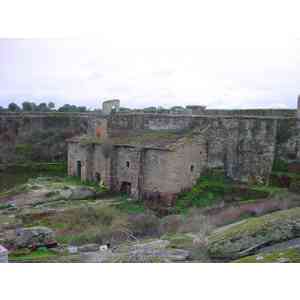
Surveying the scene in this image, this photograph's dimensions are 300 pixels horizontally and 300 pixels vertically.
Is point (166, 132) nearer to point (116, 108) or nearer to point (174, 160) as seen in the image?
point (174, 160)

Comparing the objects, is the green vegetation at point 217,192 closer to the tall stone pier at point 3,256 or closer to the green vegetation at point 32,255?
the green vegetation at point 32,255

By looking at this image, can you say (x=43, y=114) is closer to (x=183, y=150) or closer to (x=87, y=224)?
(x=183, y=150)

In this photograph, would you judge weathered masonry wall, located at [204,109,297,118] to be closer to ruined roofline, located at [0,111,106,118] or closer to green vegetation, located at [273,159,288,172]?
green vegetation, located at [273,159,288,172]

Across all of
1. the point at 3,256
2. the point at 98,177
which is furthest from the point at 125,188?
the point at 3,256

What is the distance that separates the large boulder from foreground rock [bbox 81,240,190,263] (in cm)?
91

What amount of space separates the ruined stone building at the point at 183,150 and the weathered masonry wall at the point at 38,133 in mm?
4612

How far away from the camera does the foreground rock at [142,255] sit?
800 centimetres

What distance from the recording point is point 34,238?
8.89m

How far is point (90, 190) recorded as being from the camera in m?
15.2

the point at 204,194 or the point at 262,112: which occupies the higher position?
the point at 262,112

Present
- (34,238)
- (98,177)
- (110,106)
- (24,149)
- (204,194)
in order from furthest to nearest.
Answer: (24,149)
(110,106)
(98,177)
(204,194)
(34,238)

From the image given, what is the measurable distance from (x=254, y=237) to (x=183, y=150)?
6055mm

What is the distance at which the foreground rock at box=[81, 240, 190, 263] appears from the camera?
26.3 ft
